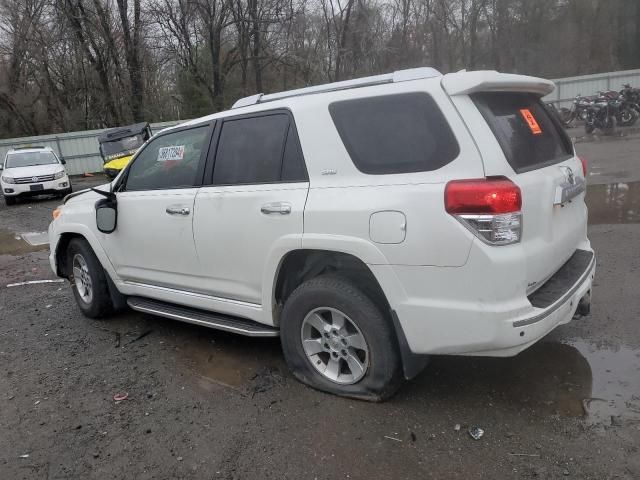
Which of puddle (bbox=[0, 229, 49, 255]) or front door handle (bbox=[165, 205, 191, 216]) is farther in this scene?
puddle (bbox=[0, 229, 49, 255])

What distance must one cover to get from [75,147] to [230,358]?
2325cm

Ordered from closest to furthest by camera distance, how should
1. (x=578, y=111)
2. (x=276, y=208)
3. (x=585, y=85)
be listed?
1. (x=276, y=208)
2. (x=578, y=111)
3. (x=585, y=85)

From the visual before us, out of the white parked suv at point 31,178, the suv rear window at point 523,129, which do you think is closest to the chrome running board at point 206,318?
the suv rear window at point 523,129

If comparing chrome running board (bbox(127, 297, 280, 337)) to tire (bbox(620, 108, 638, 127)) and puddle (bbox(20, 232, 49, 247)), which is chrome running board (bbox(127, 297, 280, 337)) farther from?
tire (bbox(620, 108, 638, 127))

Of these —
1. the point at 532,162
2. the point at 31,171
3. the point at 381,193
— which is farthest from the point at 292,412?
the point at 31,171

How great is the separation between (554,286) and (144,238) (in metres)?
3.04

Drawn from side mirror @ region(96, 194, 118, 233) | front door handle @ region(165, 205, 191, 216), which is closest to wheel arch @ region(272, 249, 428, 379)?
front door handle @ region(165, 205, 191, 216)

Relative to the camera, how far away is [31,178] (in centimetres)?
1514

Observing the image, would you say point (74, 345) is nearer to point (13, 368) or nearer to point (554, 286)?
point (13, 368)

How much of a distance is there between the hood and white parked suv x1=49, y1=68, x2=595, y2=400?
1275cm

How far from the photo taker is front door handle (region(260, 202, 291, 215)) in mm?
3370

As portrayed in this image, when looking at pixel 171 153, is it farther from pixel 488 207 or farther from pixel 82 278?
pixel 488 207

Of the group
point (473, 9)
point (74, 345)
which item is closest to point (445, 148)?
point (74, 345)

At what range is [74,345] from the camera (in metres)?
4.71
